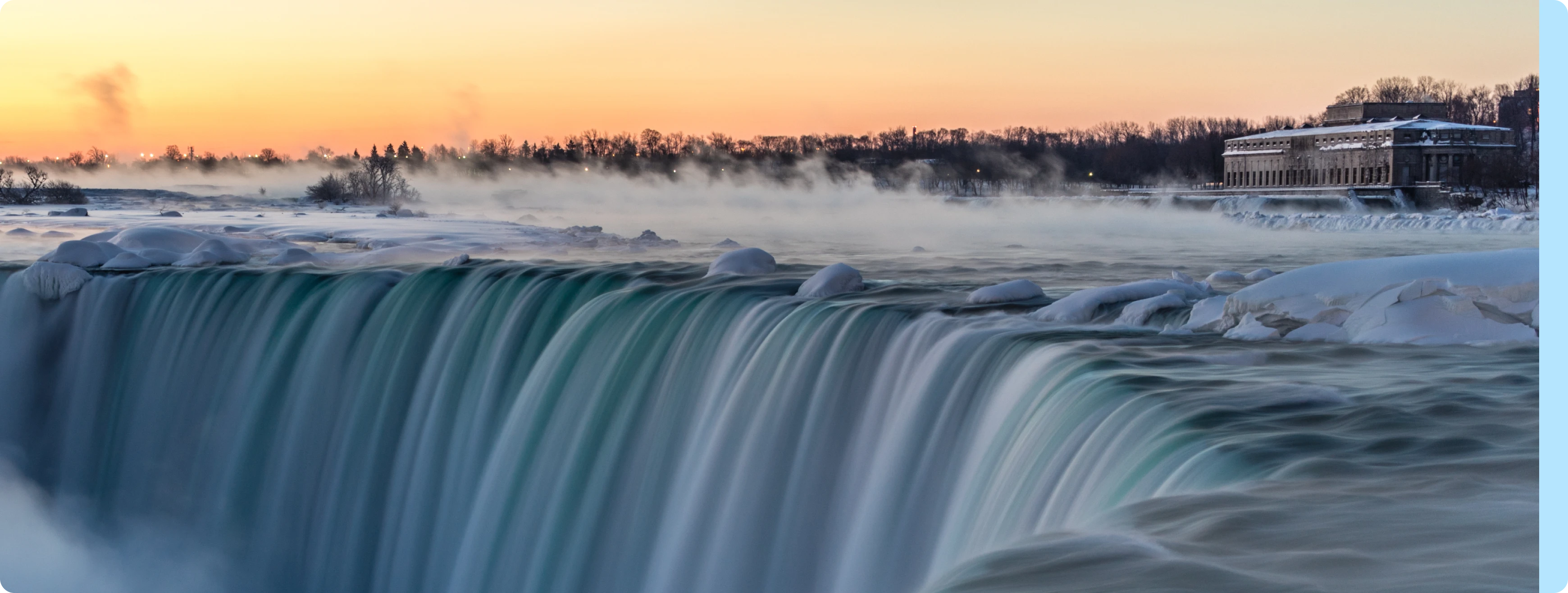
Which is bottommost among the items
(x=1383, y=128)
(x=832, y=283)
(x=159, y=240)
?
(x=832, y=283)

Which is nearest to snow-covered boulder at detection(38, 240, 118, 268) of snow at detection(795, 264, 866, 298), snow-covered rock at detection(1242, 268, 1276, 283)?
snow at detection(795, 264, 866, 298)

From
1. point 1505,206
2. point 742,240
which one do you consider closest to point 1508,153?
point 1505,206

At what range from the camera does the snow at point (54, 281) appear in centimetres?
2025

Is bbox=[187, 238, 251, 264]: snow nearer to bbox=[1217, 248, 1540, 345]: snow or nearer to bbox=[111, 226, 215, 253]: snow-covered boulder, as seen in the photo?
bbox=[111, 226, 215, 253]: snow-covered boulder

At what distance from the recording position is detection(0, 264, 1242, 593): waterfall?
8.45m

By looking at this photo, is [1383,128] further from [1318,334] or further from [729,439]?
[729,439]

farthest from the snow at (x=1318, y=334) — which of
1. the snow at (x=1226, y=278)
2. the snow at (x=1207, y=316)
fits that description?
the snow at (x=1226, y=278)

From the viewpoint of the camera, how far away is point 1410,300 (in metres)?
10.7

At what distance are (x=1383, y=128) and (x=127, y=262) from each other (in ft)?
250

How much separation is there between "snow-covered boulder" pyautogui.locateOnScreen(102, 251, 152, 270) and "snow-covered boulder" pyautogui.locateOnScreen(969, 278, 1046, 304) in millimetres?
14479

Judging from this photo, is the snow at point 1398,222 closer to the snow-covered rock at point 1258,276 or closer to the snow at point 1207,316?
the snow-covered rock at point 1258,276

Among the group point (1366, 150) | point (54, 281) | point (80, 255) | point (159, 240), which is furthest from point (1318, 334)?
point (1366, 150)

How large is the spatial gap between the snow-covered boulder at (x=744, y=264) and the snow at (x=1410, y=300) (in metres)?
7.74

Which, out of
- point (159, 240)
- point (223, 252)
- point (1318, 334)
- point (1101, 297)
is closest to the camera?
point (1318, 334)
